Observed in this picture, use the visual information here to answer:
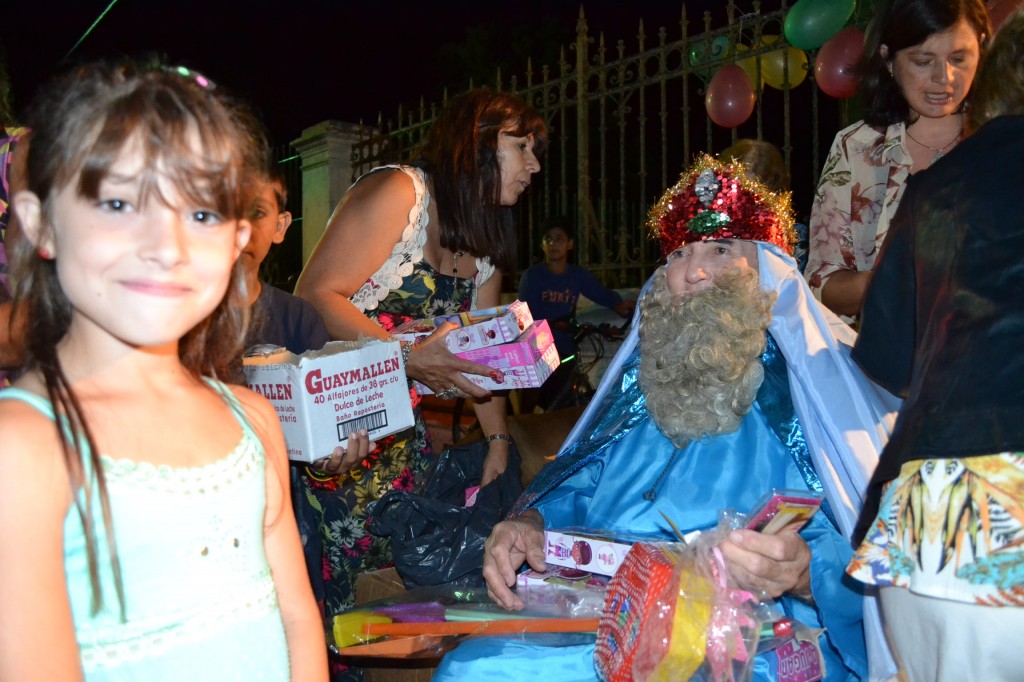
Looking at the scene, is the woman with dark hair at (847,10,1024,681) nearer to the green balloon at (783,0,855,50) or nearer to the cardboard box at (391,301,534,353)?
the cardboard box at (391,301,534,353)

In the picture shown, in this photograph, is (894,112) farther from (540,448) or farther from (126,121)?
(126,121)

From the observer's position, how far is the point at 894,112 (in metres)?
3.08

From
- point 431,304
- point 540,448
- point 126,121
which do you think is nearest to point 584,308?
point 540,448

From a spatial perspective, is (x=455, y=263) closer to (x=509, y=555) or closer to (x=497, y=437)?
(x=497, y=437)

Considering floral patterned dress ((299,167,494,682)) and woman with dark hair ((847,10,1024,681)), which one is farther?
floral patterned dress ((299,167,494,682))

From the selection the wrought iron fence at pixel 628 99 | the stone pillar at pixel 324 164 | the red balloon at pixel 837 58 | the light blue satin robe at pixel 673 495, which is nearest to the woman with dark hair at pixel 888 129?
the light blue satin robe at pixel 673 495

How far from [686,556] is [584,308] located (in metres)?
6.16

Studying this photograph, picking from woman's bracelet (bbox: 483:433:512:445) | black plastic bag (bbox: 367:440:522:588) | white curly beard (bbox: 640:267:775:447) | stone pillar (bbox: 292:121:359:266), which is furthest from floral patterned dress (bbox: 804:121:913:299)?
stone pillar (bbox: 292:121:359:266)

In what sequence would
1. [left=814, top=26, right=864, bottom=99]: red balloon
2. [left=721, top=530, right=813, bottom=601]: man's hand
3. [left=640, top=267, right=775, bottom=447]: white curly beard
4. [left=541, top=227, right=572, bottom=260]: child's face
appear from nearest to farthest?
[left=721, top=530, right=813, bottom=601]: man's hand
[left=640, top=267, right=775, bottom=447]: white curly beard
[left=814, top=26, right=864, bottom=99]: red balloon
[left=541, top=227, right=572, bottom=260]: child's face

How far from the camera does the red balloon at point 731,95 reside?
267 inches

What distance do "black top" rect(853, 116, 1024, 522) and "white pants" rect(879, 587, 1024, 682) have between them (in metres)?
0.24

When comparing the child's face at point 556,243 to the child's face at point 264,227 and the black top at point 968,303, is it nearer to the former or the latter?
the child's face at point 264,227

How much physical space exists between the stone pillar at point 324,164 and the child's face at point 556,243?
4.64 meters

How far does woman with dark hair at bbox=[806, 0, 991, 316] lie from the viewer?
2.87 meters
